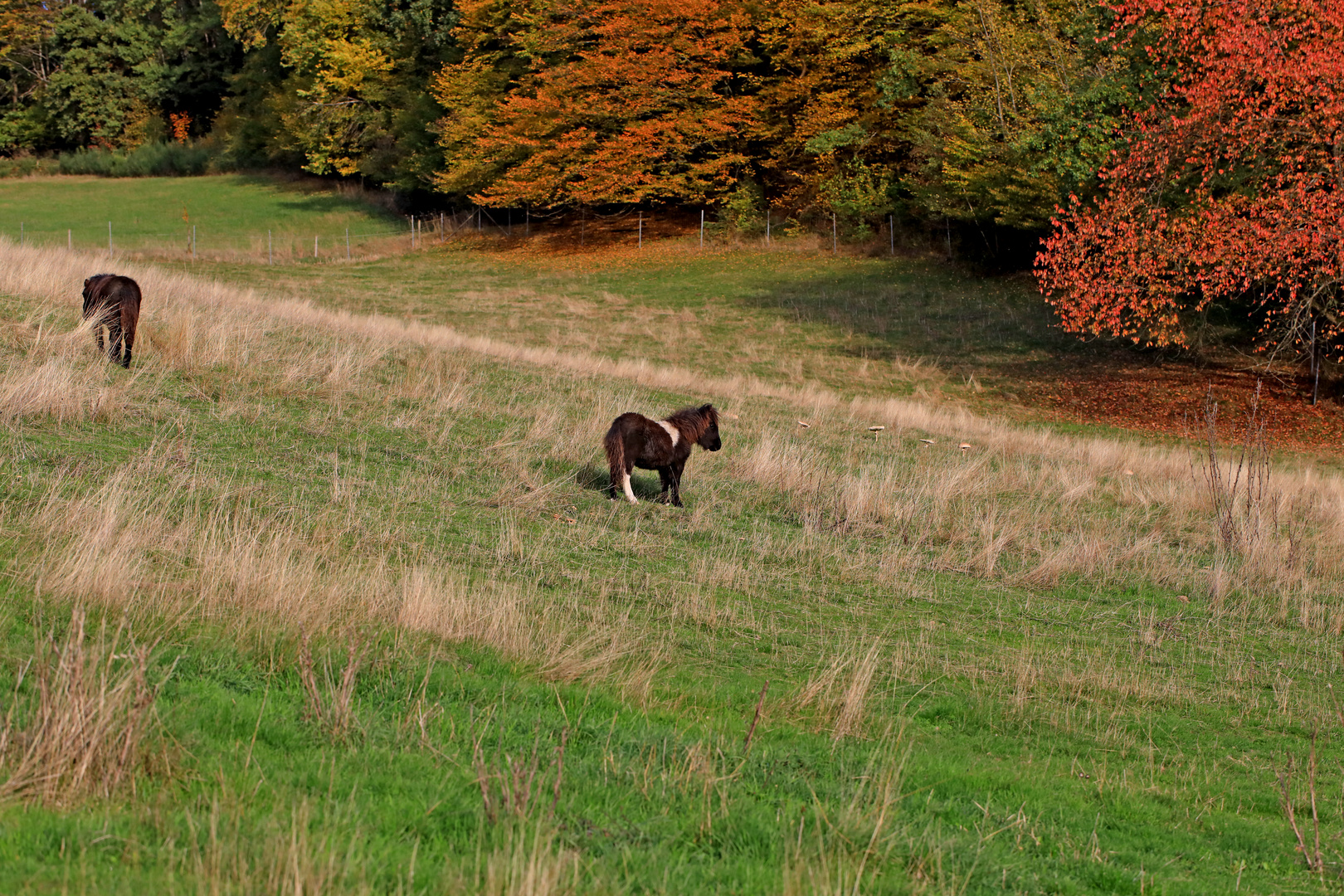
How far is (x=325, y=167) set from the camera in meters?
75.0

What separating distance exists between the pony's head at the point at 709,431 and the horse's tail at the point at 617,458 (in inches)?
56.6

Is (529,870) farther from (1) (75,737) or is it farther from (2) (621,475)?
(2) (621,475)

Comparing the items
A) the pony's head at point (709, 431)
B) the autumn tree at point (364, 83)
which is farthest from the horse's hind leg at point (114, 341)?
A: the autumn tree at point (364, 83)

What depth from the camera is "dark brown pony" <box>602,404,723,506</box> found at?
14.4 m

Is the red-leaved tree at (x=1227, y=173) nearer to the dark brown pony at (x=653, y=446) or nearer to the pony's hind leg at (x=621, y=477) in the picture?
the dark brown pony at (x=653, y=446)

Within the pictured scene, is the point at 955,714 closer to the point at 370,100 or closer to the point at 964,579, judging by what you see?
the point at 964,579

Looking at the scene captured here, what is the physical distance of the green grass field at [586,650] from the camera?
4.94m

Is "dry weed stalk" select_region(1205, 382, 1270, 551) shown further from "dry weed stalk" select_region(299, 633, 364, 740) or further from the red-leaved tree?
"dry weed stalk" select_region(299, 633, 364, 740)

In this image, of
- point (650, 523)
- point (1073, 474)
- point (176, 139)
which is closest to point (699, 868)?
point (650, 523)

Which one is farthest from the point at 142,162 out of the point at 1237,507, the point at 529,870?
the point at 529,870

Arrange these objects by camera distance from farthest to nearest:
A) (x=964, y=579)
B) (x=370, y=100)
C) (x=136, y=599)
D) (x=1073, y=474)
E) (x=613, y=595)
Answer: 1. (x=370, y=100)
2. (x=1073, y=474)
3. (x=964, y=579)
4. (x=613, y=595)
5. (x=136, y=599)

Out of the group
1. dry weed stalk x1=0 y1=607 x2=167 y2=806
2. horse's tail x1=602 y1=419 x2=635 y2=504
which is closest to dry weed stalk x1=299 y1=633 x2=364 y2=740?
dry weed stalk x1=0 y1=607 x2=167 y2=806

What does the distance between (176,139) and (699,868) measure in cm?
10026

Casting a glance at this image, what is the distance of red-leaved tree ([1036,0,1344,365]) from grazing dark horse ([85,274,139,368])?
68.3ft
